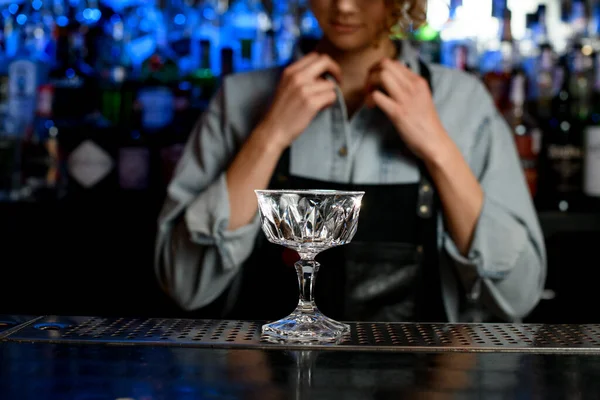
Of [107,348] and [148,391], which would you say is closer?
[148,391]

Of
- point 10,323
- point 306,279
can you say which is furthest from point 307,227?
point 10,323

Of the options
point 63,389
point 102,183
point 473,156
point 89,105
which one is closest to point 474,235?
point 473,156

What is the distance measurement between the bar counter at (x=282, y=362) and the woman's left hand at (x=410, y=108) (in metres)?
0.53

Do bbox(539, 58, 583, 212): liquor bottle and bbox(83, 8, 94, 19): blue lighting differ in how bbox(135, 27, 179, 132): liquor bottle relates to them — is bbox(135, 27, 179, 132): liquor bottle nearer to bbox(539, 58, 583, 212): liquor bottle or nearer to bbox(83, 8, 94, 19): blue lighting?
bbox(83, 8, 94, 19): blue lighting

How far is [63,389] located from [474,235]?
0.90 meters

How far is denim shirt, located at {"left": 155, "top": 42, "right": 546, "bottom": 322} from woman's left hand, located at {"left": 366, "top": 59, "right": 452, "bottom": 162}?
0.10 metres

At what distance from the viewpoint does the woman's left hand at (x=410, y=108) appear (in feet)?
4.46

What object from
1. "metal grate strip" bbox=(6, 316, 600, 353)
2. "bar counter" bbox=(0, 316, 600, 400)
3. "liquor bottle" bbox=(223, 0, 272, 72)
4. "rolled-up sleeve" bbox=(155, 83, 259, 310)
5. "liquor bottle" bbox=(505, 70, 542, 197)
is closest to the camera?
"bar counter" bbox=(0, 316, 600, 400)

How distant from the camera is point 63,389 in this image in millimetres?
586

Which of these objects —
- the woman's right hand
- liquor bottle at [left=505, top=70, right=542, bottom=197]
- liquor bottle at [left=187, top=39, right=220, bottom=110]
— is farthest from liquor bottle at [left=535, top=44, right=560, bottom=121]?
the woman's right hand

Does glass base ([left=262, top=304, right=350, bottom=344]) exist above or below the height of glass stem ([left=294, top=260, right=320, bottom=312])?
below

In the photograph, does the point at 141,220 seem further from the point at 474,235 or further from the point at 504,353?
the point at 504,353

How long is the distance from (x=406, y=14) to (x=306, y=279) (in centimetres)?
83

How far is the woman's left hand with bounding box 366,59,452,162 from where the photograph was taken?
1.36m
